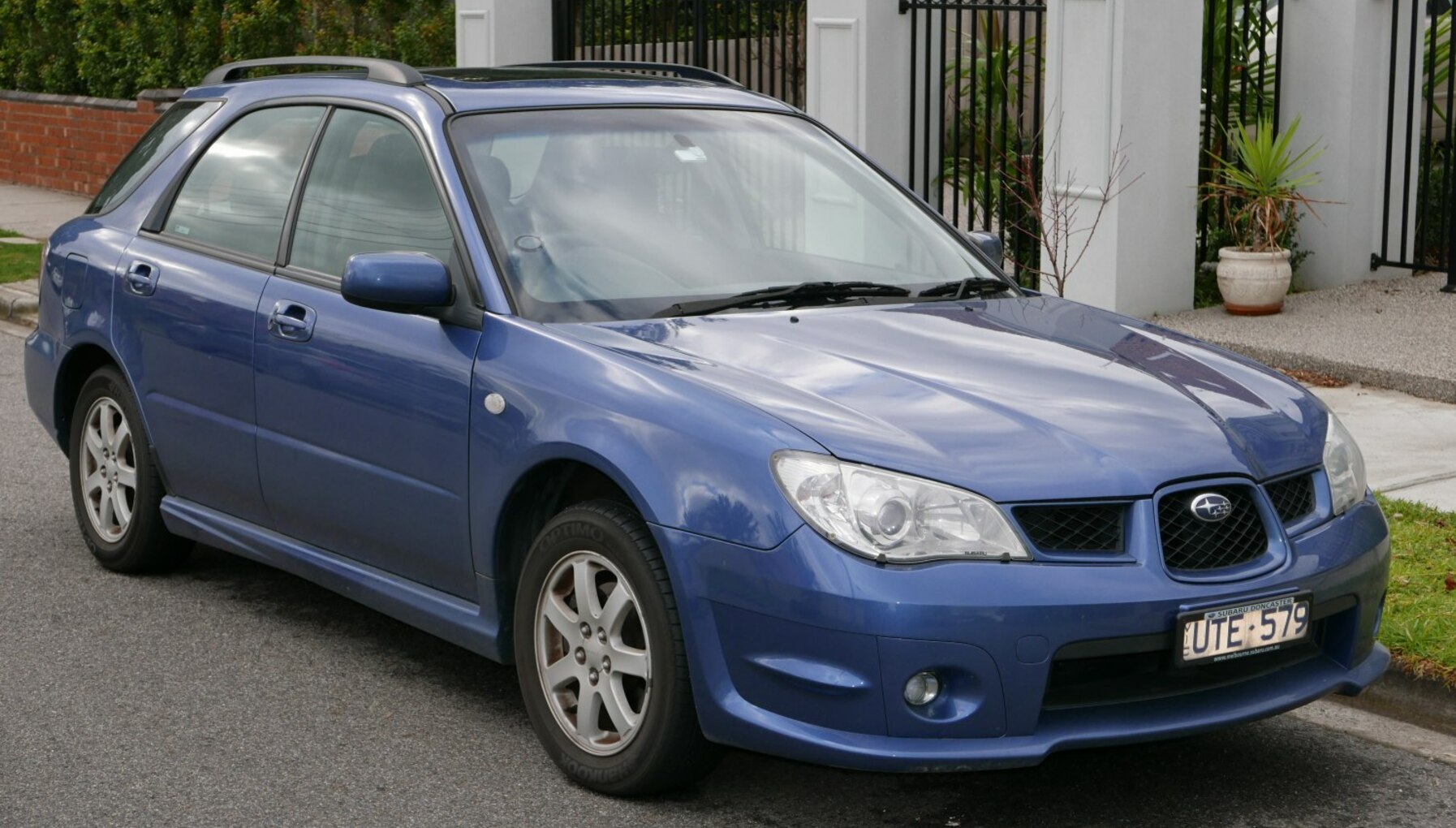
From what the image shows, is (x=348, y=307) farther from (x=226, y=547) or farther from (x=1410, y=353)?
(x=1410, y=353)

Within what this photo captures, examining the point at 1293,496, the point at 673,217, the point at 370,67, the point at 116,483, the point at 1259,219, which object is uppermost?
the point at 370,67

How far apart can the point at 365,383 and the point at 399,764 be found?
102 centimetres

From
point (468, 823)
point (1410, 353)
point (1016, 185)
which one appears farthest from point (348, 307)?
point (1016, 185)

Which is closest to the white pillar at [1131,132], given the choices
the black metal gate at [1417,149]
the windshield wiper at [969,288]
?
the black metal gate at [1417,149]

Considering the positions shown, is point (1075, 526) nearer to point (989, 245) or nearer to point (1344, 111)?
point (989, 245)

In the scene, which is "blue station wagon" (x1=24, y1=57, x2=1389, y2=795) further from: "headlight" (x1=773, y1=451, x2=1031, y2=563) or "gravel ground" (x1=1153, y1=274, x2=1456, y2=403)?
"gravel ground" (x1=1153, y1=274, x2=1456, y2=403)

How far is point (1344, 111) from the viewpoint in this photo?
11.0 meters

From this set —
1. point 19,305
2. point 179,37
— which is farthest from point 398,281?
point 179,37

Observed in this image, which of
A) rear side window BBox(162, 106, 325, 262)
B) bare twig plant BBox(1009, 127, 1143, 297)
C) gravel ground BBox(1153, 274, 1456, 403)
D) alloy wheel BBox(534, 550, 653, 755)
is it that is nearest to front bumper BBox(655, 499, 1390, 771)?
alloy wheel BBox(534, 550, 653, 755)

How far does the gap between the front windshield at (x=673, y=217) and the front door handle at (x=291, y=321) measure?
66cm

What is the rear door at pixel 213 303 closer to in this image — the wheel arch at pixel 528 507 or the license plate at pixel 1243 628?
the wheel arch at pixel 528 507

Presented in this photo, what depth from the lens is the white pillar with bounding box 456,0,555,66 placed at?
1622 centimetres

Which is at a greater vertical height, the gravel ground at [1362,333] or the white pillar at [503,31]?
the white pillar at [503,31]

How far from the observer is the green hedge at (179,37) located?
17.9 meters
